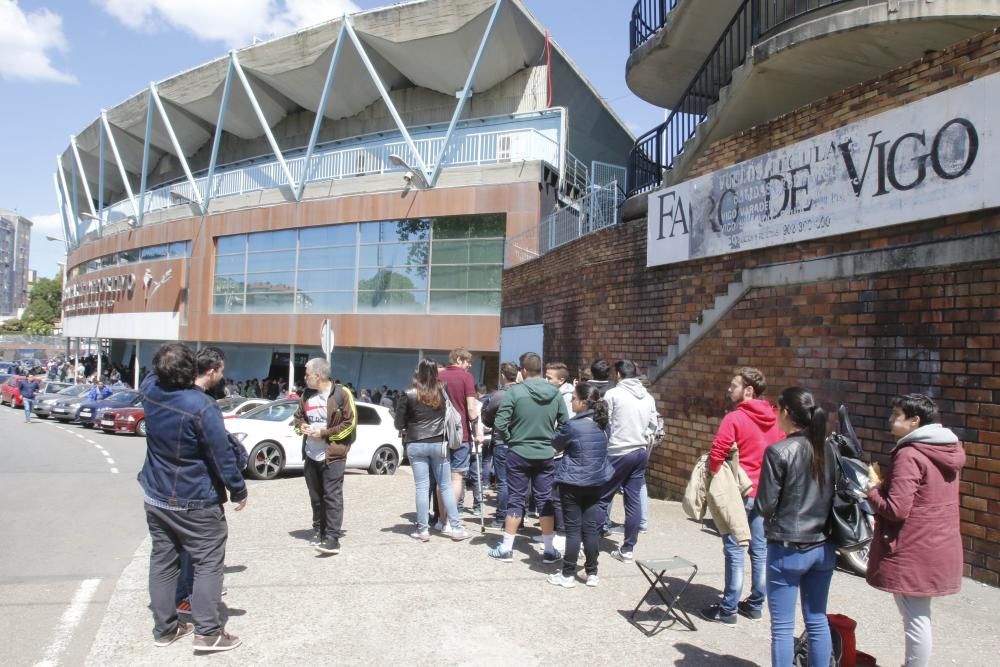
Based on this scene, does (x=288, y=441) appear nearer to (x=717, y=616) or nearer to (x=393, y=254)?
(x=717, y=616)

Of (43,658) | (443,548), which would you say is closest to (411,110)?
(443,548)

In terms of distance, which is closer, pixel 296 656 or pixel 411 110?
pixel 296 656

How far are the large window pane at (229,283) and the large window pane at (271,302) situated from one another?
770 mm

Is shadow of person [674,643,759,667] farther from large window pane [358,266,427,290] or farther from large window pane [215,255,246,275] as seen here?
large window pane [215,255,246,275]

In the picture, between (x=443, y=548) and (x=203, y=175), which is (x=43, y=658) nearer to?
(x=443, y=548)

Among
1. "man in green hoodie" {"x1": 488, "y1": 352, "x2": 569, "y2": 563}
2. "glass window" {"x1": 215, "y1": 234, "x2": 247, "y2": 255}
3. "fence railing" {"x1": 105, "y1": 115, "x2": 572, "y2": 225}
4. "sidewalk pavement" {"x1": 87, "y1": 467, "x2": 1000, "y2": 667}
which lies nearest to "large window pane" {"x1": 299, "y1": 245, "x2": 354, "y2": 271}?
"fence railing" {"x1": 105, "y1": 115, "x2": 572, "y2": 225}

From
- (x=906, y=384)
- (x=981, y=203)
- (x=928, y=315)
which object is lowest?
(x=906, y=384)

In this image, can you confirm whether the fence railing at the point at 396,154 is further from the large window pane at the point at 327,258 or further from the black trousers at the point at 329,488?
the black trousers at the point at 329,488

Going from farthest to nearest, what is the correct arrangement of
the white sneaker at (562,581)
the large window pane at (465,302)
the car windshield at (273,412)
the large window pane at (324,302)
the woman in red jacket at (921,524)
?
the large window pane at (324,302) < the large window pane at (465,302) < the car windshield at (273,412) < the white sneaker at (562,581) < the woman in red jacket at (921,524)

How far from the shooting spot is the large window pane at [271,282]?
990 inches

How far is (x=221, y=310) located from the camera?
90.9ft

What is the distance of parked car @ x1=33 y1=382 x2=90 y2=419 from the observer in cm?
2357

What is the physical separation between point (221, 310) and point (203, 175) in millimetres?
9728


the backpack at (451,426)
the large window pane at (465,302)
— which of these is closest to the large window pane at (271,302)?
the large window pane at (465,302)
